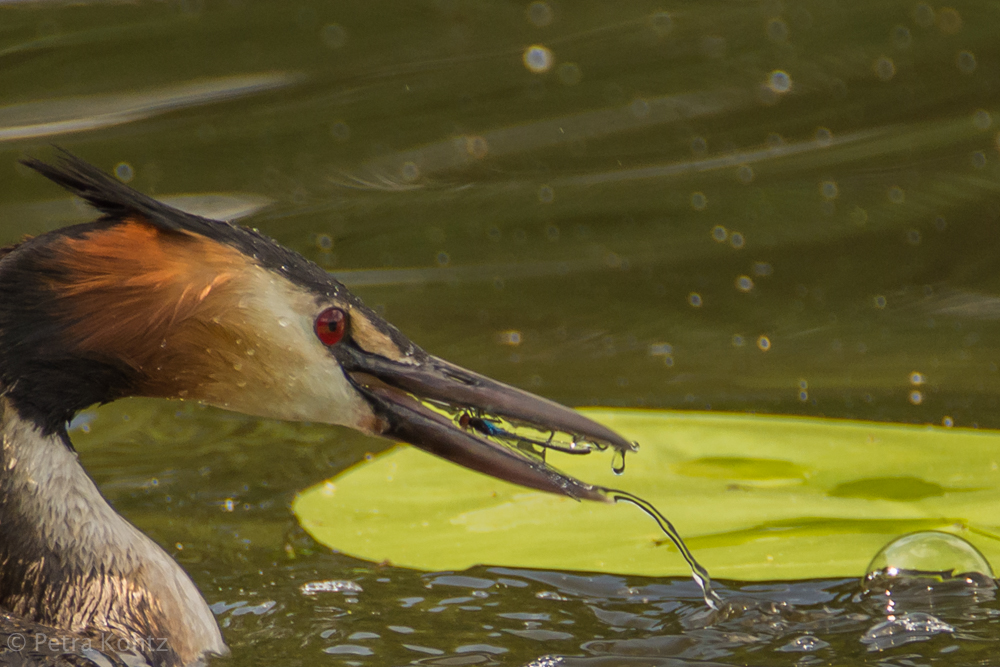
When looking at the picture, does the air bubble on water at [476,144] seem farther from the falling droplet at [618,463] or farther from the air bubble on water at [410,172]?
the falling droplet at [618,463]

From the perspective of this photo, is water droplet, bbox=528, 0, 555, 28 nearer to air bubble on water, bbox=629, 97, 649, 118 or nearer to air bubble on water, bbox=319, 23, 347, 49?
air bubble on water, bbox=629, 97, 649, 118

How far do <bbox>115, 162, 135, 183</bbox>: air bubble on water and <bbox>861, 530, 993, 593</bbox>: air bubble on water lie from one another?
3381mm

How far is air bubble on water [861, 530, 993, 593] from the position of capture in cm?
308

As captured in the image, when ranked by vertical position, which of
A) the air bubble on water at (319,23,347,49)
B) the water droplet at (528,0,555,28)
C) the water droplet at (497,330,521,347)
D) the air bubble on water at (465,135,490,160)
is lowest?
the water droplet at (497,330,521,347)

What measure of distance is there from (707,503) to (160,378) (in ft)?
4.97

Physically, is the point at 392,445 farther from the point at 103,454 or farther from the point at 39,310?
the point at 39,310

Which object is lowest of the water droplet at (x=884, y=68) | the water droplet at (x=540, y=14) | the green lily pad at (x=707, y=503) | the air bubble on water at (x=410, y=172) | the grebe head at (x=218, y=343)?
the green lily pad at (x=707, y=503)

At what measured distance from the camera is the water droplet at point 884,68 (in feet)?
18.7

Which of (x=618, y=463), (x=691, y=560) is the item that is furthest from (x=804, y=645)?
(x=618, y=463)

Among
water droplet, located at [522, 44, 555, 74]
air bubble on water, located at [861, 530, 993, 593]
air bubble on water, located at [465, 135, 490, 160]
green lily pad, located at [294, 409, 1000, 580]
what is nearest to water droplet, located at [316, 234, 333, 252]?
air bubble on water, located at [465, 135, 490, 160]

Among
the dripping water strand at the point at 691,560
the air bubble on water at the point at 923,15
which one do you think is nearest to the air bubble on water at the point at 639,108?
the air bubble on water at the point at 923,15

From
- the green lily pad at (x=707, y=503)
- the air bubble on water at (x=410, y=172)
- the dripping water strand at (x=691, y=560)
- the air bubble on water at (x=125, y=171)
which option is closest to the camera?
the dripping water strand at (x=691, y=560)

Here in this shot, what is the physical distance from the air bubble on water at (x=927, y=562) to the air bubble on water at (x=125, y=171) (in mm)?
3381

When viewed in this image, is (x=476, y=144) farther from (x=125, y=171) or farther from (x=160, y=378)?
(x=160, y=378)
